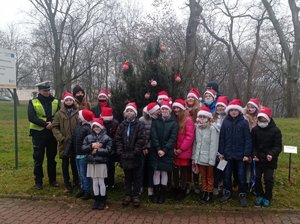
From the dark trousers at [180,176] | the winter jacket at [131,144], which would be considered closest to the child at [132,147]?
the winter jacket at [131,144]

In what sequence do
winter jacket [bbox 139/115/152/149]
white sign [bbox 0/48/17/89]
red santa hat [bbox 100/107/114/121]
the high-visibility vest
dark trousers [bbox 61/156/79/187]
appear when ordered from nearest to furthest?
winter jacket [bbox 139/115/152/149] < red santa hat [bbox 100/107/114/121] < dark trousers [bbox 61/156/79/187] < the high-visibility vest < white sign [bbox 0/48/17/89]

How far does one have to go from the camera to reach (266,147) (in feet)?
18.2

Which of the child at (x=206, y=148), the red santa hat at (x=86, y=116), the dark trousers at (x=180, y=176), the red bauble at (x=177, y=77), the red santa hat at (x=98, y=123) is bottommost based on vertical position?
the dark trousers at (x=180, y=176)

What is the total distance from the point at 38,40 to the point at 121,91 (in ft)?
103

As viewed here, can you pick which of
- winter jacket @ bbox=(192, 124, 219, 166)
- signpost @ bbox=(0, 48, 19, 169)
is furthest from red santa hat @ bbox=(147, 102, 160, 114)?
signpost @ bbox=(0, 48, 19, 169)

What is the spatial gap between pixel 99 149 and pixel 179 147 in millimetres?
1460

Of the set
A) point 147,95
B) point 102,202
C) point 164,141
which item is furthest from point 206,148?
point 102,202

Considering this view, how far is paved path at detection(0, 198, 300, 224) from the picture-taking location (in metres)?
5.17

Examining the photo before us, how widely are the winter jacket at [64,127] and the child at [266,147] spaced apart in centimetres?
342

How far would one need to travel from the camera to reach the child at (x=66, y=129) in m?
6.27

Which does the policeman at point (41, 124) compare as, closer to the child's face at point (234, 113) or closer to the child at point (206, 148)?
the child at point (206, 148)

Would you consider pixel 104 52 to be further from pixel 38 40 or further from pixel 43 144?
pixel 43 144

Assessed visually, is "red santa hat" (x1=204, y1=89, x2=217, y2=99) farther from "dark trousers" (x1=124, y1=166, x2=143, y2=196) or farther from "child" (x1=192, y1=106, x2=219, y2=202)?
"dark trousers" (x1=124, y1=166, x2=143, y2=196)

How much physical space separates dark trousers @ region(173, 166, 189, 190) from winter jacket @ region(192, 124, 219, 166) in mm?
413
